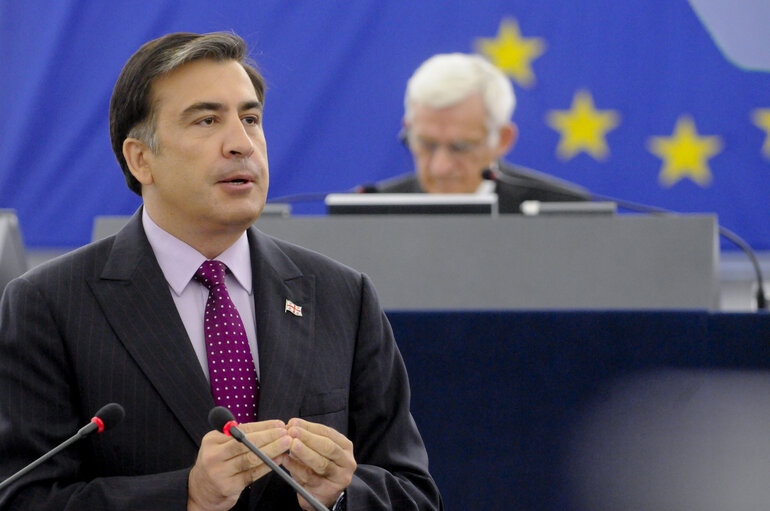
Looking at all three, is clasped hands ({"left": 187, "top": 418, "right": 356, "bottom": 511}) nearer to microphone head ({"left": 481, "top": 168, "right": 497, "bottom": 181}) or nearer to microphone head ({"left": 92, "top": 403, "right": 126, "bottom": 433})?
microphone head ({"left": 92, "top": 403, "right": 126, "bottom": 433})

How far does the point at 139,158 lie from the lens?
73.3 inches

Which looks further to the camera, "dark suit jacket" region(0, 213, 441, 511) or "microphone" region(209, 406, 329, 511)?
"dark suit jacket" region(0, 213, 441, 511)

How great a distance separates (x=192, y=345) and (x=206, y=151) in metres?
0.29

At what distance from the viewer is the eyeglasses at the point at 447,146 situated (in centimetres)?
418

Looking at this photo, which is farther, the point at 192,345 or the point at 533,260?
the point at 533,260

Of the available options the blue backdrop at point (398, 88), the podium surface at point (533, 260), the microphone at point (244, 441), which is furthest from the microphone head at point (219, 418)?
the blue backdrop at point (398, 88)

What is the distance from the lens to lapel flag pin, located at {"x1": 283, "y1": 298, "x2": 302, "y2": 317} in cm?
184

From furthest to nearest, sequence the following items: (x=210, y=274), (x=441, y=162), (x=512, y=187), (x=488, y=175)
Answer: (x=512, y=187), (x=441, y=162), (x=488, y=175), (x=210, y=274)

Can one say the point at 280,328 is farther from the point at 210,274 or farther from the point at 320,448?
the point at 320,448

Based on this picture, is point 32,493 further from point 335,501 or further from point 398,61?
point 398,61

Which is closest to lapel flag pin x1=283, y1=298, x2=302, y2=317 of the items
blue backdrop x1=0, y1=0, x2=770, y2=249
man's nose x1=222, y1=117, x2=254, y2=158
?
man's nose x1=222, y1=117, x2=254, y2=158

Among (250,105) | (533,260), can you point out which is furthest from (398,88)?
(250,105)

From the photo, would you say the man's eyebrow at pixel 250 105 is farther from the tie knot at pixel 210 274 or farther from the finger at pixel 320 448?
the finger at pixel 320 448

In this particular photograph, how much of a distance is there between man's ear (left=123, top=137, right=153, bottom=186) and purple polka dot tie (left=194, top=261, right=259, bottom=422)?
0.70 ft
